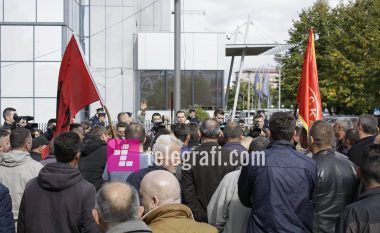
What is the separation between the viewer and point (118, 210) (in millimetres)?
3629

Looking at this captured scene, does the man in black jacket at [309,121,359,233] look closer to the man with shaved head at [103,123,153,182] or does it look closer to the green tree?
the man with shaved head at [103,123,153,182]

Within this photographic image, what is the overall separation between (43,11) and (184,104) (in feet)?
30.1

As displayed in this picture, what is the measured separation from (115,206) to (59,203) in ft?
6.43

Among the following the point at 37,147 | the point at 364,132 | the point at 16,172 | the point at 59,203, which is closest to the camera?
the point at 59,203

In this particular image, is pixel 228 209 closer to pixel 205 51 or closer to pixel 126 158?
pixel 126 158

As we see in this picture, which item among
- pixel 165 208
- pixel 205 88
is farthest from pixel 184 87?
pixel 165 208

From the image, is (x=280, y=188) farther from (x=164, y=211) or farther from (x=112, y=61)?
(x=112, y=61)

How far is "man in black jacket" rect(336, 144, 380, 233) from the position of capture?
166 inches

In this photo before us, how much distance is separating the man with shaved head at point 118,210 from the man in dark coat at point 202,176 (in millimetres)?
2864

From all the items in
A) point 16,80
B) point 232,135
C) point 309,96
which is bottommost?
point 232,135

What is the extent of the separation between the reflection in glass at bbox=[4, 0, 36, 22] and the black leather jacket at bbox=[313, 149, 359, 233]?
2373cm

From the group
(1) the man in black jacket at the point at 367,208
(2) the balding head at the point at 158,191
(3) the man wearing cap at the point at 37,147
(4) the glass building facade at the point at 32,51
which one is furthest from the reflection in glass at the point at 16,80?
(1) the man in black jacket at the point at 367,208

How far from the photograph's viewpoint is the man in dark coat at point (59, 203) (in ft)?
17.9

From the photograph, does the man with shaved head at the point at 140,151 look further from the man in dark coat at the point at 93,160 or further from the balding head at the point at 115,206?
the balding head at the point at 115,206
